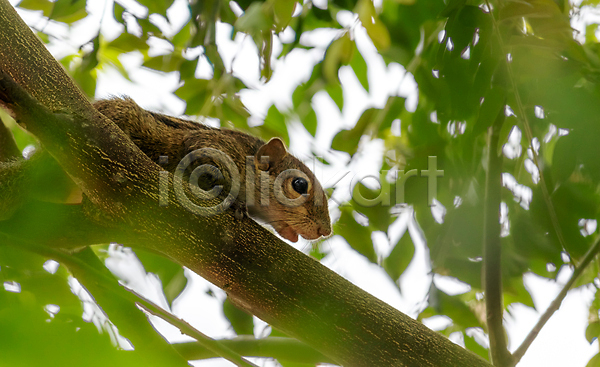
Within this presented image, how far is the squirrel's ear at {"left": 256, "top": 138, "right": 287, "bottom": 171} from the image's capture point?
7.34ft

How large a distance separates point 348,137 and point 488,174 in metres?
0.55

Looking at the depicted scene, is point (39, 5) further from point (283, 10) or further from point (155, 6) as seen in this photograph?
point (283, 10)

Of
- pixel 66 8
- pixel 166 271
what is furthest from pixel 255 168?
pixel 66 8

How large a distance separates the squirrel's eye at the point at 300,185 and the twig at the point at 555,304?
1.10 meters

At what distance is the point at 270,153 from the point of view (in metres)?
2.30

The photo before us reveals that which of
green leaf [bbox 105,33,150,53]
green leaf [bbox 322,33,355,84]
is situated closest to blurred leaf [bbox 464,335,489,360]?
green leaf [bbox 322,33,355,84]

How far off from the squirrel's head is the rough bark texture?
3.12ft

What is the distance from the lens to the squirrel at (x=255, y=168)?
6.86 ft

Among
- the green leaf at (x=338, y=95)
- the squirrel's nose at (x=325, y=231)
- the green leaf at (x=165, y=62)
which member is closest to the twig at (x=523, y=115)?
the green leaf at (x=338, y=95)

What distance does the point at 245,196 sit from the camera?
2197 millimetres

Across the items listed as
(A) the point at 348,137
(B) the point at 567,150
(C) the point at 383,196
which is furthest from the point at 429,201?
(B) the point at 567,150

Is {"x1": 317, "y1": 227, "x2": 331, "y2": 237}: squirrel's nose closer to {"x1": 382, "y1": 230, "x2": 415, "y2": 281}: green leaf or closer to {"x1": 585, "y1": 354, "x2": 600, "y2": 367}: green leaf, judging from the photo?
{"x1": 382, "y1": 230, "x2": 415, "y2": 281}: green leaf

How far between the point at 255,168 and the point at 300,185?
8.7 inches

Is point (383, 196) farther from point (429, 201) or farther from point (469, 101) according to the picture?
point (469, 101)
